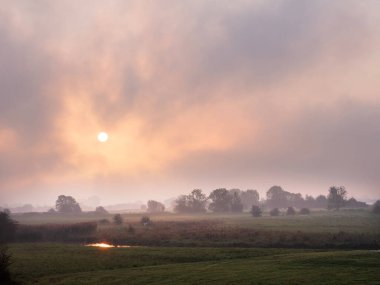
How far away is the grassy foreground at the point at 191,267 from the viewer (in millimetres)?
37241

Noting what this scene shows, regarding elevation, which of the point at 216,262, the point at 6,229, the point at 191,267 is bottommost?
the point at 216,262

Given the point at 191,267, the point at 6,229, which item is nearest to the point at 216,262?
the point at 191,267

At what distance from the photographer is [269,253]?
5797cm

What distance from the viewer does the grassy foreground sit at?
122 feet

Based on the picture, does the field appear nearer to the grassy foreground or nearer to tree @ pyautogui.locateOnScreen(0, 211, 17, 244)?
the grassy foreground

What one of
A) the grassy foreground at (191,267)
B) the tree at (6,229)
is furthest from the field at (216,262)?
the tree at (6,229)

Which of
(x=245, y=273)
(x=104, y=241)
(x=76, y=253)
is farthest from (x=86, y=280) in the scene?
(x=104, y=241)

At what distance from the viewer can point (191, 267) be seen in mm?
46062

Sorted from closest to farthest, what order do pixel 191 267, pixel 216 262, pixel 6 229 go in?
pixel 191 267
pixel 216 262
pixel 6 229

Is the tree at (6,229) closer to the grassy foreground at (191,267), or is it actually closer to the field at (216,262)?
the field at (216,262)

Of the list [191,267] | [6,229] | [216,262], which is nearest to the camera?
[191,267]

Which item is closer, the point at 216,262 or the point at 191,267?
the point at 191,267

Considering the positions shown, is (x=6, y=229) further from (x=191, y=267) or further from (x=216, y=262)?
(x=191, y=267)

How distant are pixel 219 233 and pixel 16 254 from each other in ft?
148
